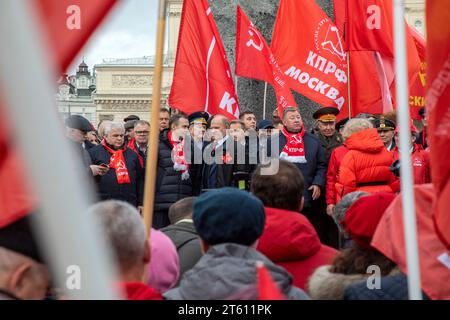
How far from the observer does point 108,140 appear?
893 cm

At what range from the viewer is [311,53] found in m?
10.3

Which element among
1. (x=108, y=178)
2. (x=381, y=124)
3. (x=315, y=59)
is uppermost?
(x=315, y=59)

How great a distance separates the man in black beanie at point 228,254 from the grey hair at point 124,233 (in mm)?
312

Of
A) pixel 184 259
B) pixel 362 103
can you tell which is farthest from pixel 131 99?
pixel 184 259

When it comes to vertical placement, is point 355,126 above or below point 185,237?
above

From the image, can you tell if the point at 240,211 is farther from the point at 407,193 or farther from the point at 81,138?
the point at 81,138

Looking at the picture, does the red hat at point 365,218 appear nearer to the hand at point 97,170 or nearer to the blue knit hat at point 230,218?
the blue knit hat at point 230,218

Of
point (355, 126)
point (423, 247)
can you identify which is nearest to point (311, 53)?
point (355, 126)

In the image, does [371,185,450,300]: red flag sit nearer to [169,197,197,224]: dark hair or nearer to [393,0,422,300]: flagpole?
[393,0,422,300]: flagpole

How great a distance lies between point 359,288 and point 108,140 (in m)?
6.13

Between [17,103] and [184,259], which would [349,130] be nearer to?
[184,259]

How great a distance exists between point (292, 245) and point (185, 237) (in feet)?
3.04

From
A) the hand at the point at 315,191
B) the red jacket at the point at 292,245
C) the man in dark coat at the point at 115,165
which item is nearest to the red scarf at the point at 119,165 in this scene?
the man in dark coat at the point at 115,165
